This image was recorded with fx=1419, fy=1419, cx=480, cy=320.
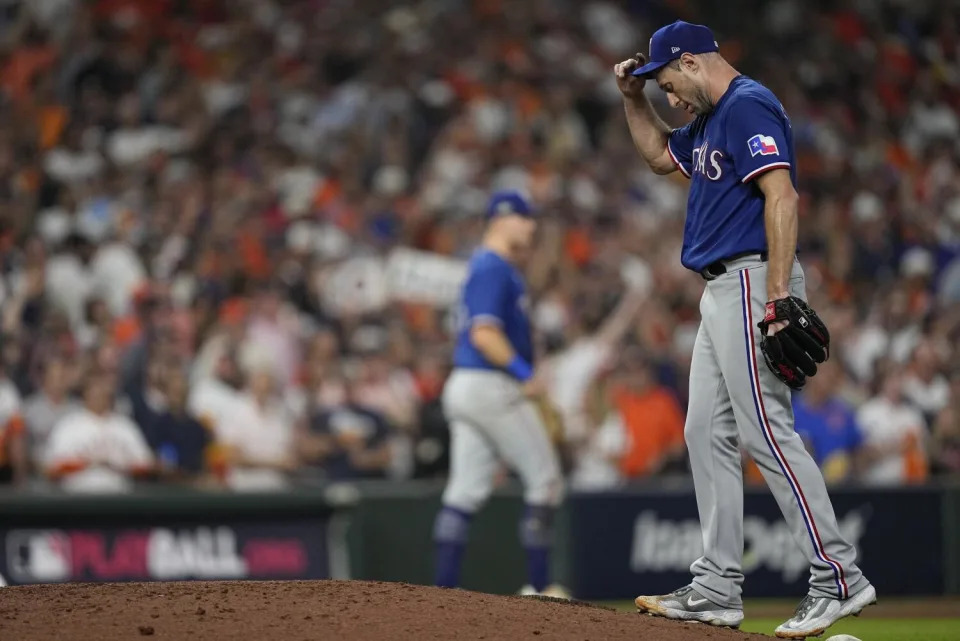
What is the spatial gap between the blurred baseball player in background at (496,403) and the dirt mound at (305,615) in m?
2.66

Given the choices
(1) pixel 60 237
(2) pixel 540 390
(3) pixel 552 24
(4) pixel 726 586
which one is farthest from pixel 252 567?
(3) pixel 552 24

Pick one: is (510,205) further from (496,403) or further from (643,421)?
(643,421)

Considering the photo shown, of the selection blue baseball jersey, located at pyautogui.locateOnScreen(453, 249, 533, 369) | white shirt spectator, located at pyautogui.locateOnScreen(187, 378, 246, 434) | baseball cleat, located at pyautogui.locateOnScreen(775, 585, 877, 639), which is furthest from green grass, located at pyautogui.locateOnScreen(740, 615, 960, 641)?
white shirt spectator, located at pyautogui.locateOnScreen(187, 378, 246, 434)

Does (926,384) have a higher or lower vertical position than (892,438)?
higher

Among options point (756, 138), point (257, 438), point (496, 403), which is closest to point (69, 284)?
point (257, 438)

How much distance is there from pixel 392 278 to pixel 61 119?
3.70 meters

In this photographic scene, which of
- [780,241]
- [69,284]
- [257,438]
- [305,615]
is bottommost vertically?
[305,615]

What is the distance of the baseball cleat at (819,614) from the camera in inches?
206

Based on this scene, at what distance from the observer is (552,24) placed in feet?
58.4

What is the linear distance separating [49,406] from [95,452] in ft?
1.62

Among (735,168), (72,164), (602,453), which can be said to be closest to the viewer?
(735,168)

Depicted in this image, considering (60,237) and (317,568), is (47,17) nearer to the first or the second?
(60,237)

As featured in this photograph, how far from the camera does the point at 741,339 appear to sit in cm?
534

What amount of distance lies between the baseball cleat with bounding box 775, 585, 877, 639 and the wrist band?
311 centimetres
